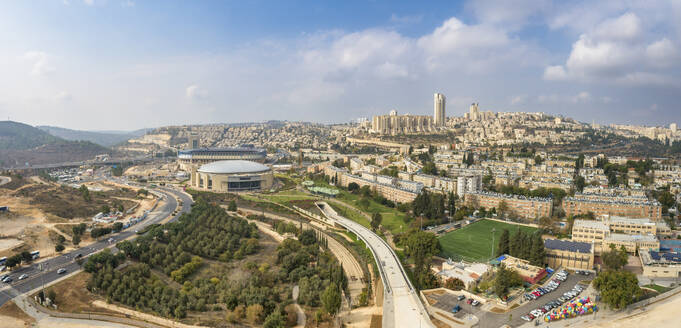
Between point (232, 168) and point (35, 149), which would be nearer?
point (232, 168)

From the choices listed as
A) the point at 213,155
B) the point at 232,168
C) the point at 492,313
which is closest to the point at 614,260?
the point at 492,313

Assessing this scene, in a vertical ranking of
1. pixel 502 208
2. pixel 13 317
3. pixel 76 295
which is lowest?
pixel 13 317

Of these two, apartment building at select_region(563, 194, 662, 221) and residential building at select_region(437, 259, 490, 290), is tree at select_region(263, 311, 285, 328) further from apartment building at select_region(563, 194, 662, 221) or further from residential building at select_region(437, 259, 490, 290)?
apartment building at select_region(563, 194, 662, 221)

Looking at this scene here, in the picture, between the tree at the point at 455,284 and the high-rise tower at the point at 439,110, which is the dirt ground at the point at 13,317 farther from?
the high-rise tower at the point at 439,110

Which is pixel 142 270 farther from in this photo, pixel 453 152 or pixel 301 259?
pixel 453 152

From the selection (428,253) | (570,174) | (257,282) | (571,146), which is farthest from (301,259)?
(571,146)

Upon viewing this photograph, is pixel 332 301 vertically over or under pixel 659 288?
over

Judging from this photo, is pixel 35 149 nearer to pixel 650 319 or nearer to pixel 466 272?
pixel 466 272
